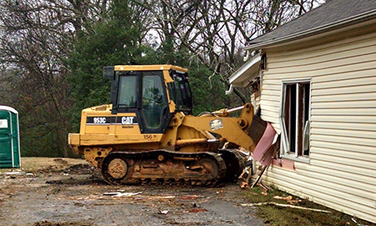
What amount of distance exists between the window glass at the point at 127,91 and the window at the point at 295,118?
3.88 m

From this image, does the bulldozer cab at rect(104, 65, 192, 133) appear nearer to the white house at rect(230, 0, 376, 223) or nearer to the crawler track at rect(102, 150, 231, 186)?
the crawler track at rect(102, 150, 231, 186)

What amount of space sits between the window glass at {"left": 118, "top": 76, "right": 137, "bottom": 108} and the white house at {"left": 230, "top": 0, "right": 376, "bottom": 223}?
3.29 meters

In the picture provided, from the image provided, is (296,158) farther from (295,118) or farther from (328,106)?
(328,106)

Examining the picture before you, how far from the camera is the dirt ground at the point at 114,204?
A: 25.6ft

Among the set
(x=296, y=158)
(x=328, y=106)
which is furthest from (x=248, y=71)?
(x=328, y=106)

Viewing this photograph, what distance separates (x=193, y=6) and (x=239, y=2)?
2467mm

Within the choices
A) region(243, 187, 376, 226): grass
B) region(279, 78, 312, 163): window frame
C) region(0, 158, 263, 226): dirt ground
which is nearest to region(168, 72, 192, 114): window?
region(0, 158, 263, 226): dirt ground

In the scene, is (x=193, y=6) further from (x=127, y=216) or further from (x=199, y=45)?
(x=127, y=216)

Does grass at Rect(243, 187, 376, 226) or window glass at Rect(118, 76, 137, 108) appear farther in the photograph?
window glass at Rect(118, 76, 137, 108)

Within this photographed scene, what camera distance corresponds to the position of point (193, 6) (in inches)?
994

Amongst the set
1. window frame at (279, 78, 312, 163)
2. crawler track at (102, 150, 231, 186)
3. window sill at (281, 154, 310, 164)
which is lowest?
crawler track at (102, 150, 231, 186)

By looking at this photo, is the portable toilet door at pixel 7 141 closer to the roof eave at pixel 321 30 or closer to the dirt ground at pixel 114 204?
the dirt ground at pixel 114 204

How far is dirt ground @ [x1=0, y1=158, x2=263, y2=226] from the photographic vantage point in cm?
779

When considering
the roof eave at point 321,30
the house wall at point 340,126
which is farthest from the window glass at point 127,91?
the house wall at point 340,126
